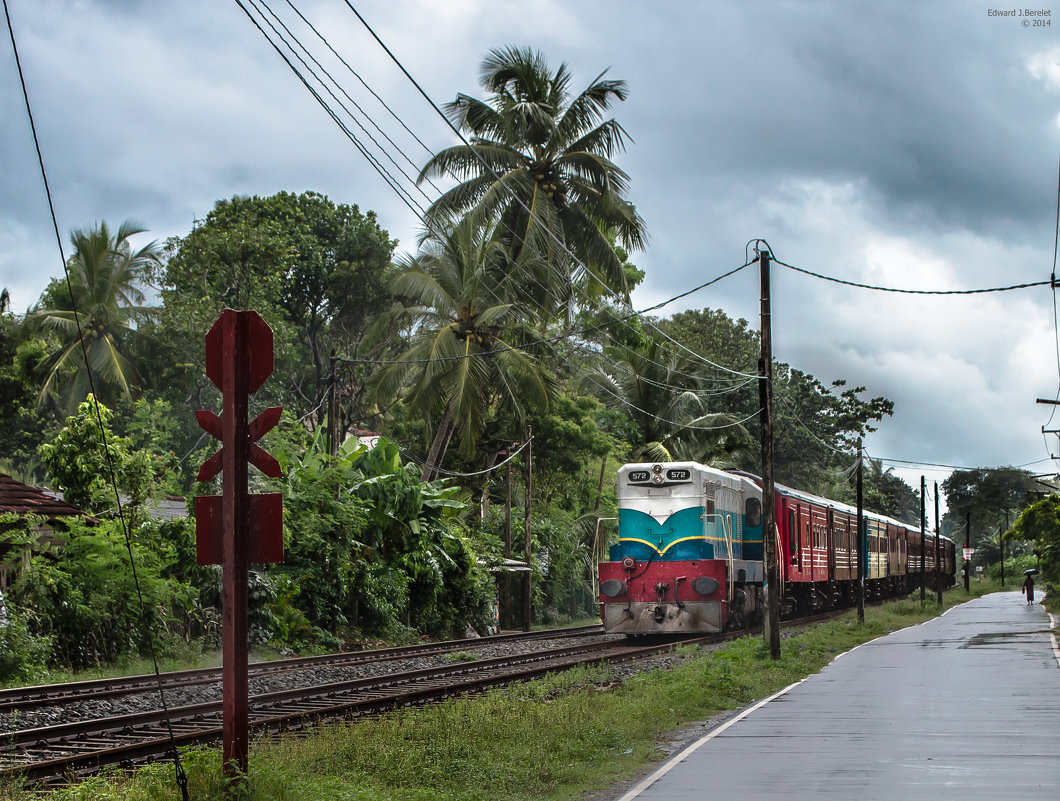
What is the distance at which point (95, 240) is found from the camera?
3975 cm

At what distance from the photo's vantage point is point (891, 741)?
11.0 metres

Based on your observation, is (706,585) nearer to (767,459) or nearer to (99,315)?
(767,459)

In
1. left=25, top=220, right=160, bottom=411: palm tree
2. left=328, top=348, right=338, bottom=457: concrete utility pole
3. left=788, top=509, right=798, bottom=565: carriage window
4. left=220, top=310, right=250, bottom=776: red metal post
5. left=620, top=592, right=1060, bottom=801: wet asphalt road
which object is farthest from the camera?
left=25, top=220, right=160, bottom=411: palm tree

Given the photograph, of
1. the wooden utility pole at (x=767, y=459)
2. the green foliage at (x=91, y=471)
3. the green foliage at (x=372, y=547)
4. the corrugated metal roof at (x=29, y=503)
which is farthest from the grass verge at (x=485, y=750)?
the green foliage at (x=91, y=471)

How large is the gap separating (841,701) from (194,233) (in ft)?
105

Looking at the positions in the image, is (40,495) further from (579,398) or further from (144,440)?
(579,398)

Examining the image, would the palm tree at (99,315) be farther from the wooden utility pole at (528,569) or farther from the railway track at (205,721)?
the railway track at (205,721)

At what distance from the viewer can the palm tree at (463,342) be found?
31078 millimetres

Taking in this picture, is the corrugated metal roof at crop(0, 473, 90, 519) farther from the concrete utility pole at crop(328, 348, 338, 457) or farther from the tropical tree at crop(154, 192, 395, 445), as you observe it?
the tropical tree at crop(154, 192, 395, 445)

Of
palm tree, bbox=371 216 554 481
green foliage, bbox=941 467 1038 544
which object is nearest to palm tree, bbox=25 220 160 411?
palm tree, bbox=371 216 554 481

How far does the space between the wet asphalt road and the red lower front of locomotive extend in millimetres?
4855

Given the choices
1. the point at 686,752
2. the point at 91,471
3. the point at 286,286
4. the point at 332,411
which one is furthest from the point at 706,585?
the point at 286,286

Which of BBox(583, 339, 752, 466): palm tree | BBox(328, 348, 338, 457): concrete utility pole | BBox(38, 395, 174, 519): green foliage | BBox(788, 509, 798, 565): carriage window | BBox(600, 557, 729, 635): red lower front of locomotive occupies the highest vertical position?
BBox(583, 339, 752, 466): palm tree

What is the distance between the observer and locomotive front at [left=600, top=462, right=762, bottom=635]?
24.1 m
